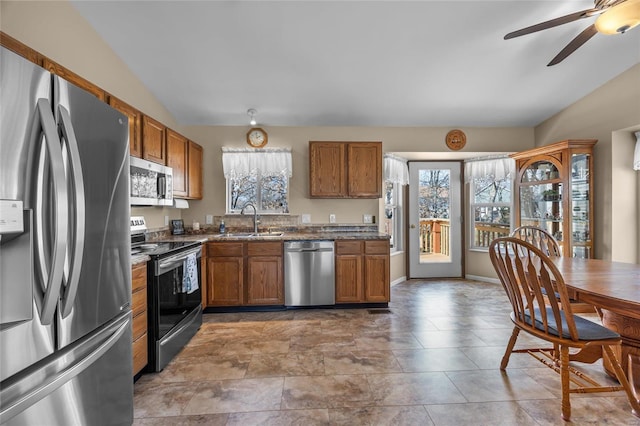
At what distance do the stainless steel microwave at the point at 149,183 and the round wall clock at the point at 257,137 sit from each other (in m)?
1.44

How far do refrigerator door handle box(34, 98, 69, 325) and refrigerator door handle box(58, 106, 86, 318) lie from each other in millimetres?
61

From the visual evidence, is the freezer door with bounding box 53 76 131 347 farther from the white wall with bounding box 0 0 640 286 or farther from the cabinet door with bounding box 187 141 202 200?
the cabinet door with bounding box 187 141 202 200

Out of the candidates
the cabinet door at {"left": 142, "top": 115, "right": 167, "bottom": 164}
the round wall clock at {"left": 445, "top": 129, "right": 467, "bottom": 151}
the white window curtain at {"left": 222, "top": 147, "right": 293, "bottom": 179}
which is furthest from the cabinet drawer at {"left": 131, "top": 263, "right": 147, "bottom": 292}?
the round wall clock at {"left": 445, "top": 129, "right": 467, "bottom": 151}

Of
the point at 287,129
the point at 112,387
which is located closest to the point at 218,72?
the point at 287,129

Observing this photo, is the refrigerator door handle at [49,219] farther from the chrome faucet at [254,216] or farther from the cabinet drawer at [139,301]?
the chrome faucet at [254,216]

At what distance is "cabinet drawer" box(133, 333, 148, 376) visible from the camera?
205cm

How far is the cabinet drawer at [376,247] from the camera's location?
3596 millimetres

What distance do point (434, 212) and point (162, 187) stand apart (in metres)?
4.15

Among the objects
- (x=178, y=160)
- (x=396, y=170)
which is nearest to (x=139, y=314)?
(x=178, y=160)

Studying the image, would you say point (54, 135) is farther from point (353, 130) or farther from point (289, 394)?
point (353, 130)

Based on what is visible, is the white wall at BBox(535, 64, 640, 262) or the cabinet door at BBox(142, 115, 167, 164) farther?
the white wall at BBox(535, 64, 640, 262)

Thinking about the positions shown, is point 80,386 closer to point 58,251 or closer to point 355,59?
point 58,251

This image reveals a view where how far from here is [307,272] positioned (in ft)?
11.5

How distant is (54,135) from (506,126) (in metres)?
5.21
